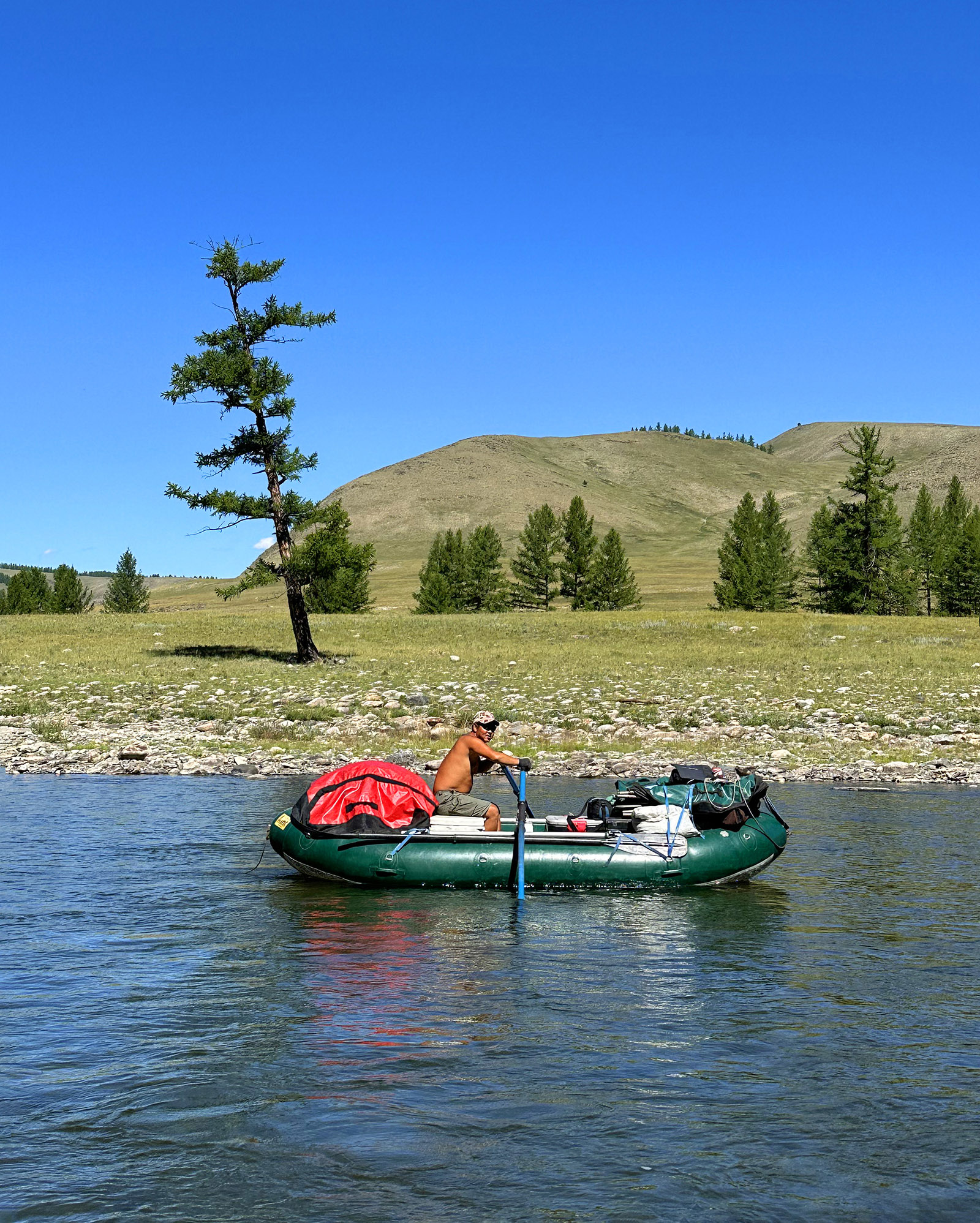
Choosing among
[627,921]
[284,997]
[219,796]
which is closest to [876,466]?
[219,796]

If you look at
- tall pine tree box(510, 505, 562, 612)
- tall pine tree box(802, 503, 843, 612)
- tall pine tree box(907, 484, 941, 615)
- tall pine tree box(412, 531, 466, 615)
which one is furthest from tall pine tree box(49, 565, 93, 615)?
tall pine tree box(907, 484, 941, 615)

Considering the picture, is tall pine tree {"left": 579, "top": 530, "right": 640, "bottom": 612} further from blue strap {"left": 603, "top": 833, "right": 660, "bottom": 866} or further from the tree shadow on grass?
blue strap {"left": 603, "top": 833, "right": 660, "bottom": 866}

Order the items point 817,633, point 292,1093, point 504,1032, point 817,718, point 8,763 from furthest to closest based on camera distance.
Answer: point 817,633 < point 817,718 < point 8,763 < point 504,1032 < point 292,1093

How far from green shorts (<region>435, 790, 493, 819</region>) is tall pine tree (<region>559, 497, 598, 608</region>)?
77.6m

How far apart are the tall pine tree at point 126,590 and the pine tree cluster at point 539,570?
32.5 meters

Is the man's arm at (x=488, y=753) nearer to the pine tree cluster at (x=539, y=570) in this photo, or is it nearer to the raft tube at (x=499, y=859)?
the raft tube at (x=499, y=859)

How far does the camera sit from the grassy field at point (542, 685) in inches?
1192

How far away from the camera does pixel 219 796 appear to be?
22.9 m

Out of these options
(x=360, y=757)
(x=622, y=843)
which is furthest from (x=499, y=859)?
(x=360, y=757)

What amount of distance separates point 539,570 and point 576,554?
3.90m

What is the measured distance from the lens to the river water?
697 centimetres

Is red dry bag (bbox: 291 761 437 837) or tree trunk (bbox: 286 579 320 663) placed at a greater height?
tree trunk (bbox: 286 579 320 663)

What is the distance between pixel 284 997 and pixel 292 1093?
7.71ft

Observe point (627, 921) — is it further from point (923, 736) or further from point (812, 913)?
point (923, 736)
